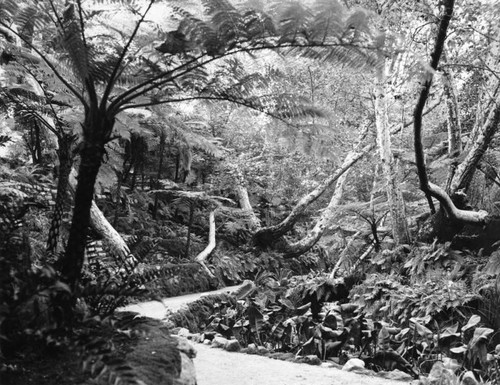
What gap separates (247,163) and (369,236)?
13.2ft

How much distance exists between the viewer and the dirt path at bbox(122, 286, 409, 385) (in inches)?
117

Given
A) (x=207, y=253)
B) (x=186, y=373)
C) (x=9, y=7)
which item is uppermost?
(x=9, y=7)

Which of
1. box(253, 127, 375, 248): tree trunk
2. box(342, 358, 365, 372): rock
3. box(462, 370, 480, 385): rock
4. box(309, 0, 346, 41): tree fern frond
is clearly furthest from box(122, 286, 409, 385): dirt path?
box(253, 127, 375, 248): tree trunk

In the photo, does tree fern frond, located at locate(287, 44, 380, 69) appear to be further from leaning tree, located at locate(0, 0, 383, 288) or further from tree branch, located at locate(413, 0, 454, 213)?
tree branch, located at locate(413, 0, 454, 213)

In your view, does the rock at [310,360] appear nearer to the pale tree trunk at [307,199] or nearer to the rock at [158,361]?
the rock at [158,361]

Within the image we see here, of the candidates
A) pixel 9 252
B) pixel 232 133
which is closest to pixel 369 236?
pixel 232 133

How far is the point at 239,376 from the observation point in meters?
3.14

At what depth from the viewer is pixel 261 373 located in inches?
126

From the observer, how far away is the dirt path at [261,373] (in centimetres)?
298

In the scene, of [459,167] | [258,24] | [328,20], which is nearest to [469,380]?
[328,20]

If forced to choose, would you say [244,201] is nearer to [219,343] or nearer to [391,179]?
[391,179]

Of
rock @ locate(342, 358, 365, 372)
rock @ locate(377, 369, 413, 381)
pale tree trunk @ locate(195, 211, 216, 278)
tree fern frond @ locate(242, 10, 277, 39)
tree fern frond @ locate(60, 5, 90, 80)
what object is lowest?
pale tree trunk @ locate(195, 211, 216, 278)

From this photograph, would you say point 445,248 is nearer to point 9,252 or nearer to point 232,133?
point 9,252

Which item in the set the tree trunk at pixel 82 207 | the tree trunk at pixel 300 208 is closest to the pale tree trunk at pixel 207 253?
the tree trunk at pixel 300 208
